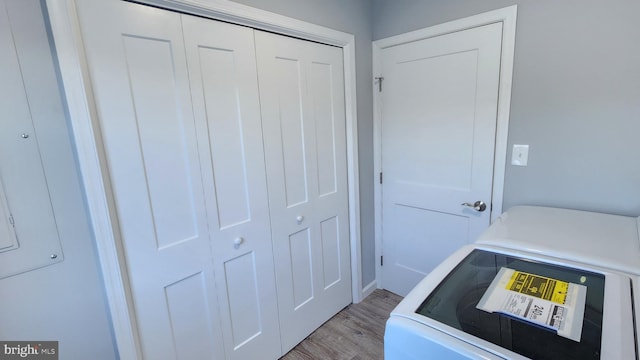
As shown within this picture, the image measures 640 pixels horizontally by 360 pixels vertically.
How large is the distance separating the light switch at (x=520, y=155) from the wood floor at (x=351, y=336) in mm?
1399

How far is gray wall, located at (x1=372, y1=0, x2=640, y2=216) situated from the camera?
4.33 ft

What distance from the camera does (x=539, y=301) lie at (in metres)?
0.77

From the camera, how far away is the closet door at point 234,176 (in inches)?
50.9

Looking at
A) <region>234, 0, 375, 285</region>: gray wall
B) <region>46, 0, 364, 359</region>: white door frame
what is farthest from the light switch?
<region>46, 0, 364, 359</region>: white door frame

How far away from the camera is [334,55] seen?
6.17 feet

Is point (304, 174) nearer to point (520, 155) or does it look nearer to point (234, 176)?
point (234, 176)

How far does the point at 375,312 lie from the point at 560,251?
1.51 m

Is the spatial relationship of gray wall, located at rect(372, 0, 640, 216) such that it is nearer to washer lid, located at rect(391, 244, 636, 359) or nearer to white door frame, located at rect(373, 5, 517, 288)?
white door frame, located at rect(373, 5, 517, 288)

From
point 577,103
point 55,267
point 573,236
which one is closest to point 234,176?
point 55,267

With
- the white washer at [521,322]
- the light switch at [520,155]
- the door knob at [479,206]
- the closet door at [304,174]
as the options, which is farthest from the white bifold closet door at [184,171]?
the light switch at [520,155]

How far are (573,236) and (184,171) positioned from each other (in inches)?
63.5

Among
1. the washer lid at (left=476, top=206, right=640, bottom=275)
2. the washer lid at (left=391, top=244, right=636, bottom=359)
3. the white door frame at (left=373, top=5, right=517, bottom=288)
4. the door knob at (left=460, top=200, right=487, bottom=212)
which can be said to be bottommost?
the door knob at (left=460, top=200, right=487, bottom=212)

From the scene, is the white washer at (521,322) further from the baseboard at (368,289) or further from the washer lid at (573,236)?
the baseboard at (368,289)

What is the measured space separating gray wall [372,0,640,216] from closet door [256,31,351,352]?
990 mm
